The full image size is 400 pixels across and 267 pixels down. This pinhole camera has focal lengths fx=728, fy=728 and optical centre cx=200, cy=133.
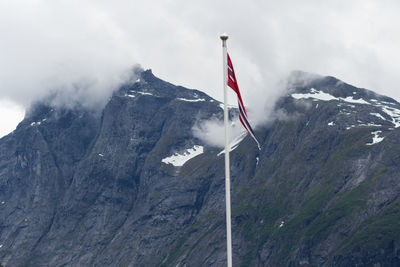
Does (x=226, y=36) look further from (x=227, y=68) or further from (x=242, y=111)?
(x=242, y=111)

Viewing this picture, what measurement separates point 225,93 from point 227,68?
207cm

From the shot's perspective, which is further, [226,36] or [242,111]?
[242,111]

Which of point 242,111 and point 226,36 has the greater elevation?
point 226,36

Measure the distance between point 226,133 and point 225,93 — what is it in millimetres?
3293

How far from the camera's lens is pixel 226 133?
60.0m

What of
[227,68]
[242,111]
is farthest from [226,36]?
[242,111]

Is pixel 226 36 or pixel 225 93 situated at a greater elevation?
pixel 226 36

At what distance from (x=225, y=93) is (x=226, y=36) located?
15.3 feet

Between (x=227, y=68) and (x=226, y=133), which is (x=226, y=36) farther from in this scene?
(x=226, y=133)

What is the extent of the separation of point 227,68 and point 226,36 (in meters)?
2.77

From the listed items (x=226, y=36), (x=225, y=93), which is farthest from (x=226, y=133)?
(x=226, y=36)

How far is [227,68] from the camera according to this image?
59875 millimetres

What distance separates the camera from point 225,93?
196 ft

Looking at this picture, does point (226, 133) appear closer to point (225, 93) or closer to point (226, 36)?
point (225, 93)
